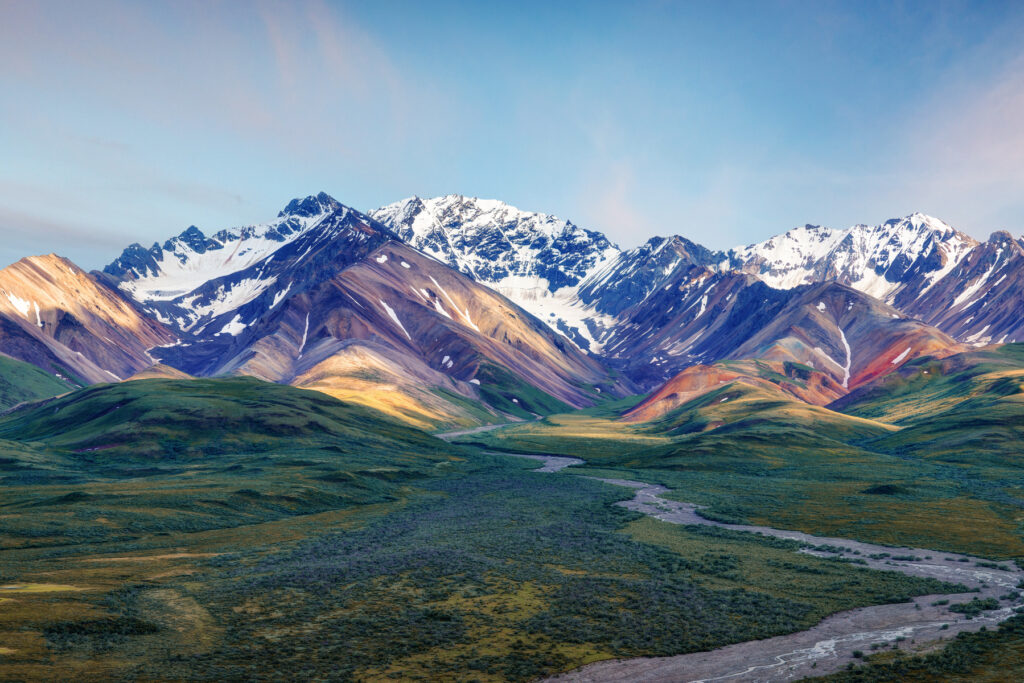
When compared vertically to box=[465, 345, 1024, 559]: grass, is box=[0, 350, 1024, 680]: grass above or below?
below

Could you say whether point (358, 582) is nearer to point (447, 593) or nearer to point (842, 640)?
point (447, 593)

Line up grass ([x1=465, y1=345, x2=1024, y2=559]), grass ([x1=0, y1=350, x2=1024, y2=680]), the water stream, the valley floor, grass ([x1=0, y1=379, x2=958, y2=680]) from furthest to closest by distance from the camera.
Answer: grass ([x1=465, y1=345, x2=1024, y2=559])
grass ([x1=0, y1=350, x2=1024, y2=680])
grass ([x1=0, y1=379, x2=958, y2=680])
the valley floor
the water stream

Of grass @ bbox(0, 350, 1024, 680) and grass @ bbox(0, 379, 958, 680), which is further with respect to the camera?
grass @ bbox(0, 350, 1024, 680)

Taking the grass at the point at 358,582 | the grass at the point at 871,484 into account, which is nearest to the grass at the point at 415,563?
the grass at the point at 358,582

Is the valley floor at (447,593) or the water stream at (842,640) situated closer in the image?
the water stream at (842,640)

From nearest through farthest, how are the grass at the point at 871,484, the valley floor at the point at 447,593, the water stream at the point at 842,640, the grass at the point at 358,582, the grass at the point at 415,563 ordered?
the water stream at the point at 842,640 < the valley floor at the point at 447,593 < the grass at the point at 358,582 < the grass at the point at 415,563 < the grass at the point at 871,484

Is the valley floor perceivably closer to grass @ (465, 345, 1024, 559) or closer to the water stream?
the water stream

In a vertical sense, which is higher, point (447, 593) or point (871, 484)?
point (871, 484)

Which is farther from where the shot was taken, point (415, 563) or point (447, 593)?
point (415, 563)

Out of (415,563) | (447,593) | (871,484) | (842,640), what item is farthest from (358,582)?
(871,484)

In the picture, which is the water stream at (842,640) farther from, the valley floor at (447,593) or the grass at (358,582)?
the grass at (358,582)

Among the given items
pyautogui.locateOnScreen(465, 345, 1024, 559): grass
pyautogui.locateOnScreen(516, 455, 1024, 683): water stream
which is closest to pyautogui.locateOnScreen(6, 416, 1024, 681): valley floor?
pyautogui.locateOnScreen(516, 455, 1024, 683): water stream
